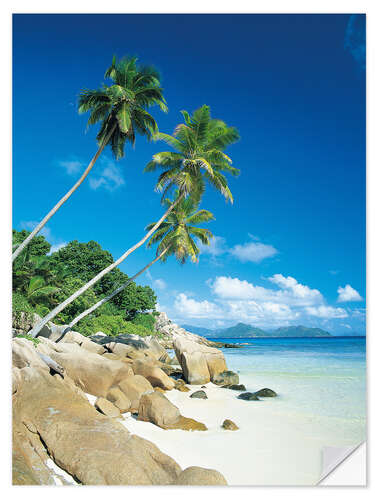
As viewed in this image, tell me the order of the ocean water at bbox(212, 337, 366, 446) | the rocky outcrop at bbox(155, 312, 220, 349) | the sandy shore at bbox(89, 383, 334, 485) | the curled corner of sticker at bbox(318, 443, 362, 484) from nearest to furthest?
the sandy shore at bbox(89, 383, 334, 485) → the curled corner of sticker at bbox(318, 443, 362, 484) → the ocean water at bbox(212, 337, 366, 446) → the rocky outcrop at bbox(155, 312, 220, 349)

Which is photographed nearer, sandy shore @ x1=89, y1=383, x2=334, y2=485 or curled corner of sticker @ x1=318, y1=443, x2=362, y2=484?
sandy shore @ x1=89, y1=383, x2=334, y2=485

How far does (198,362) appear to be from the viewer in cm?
897

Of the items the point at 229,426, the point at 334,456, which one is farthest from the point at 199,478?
the point at 229,426

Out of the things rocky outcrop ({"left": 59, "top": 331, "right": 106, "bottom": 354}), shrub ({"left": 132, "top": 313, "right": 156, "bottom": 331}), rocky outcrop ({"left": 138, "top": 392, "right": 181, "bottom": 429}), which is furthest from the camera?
shrub ({"left": 132, "top": 313, "right": 156, "bottom": 331})

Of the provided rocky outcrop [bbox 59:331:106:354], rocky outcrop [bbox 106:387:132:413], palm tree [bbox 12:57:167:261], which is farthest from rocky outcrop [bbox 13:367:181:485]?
rocky outcrop [bbox 59:331:106:354]

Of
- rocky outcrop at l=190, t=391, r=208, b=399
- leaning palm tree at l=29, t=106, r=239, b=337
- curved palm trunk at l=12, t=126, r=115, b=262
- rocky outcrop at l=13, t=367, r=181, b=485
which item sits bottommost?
rocky outcrop at l=190, t=391, r=208, b=399

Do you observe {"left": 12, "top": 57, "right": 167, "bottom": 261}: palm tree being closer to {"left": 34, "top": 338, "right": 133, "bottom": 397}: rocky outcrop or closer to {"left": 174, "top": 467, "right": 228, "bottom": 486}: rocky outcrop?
{"left": 34, "top": 338, "right": 133, "bottom": 397}: rocky outcrop

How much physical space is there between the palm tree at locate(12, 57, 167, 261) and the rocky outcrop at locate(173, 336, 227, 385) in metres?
5.38

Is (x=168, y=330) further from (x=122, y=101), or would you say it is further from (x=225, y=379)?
(x=122, y=101)

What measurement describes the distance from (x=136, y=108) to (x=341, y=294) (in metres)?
5.86

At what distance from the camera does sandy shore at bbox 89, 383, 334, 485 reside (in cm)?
331

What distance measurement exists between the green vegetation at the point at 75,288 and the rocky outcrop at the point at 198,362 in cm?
416

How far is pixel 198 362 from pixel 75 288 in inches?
274
